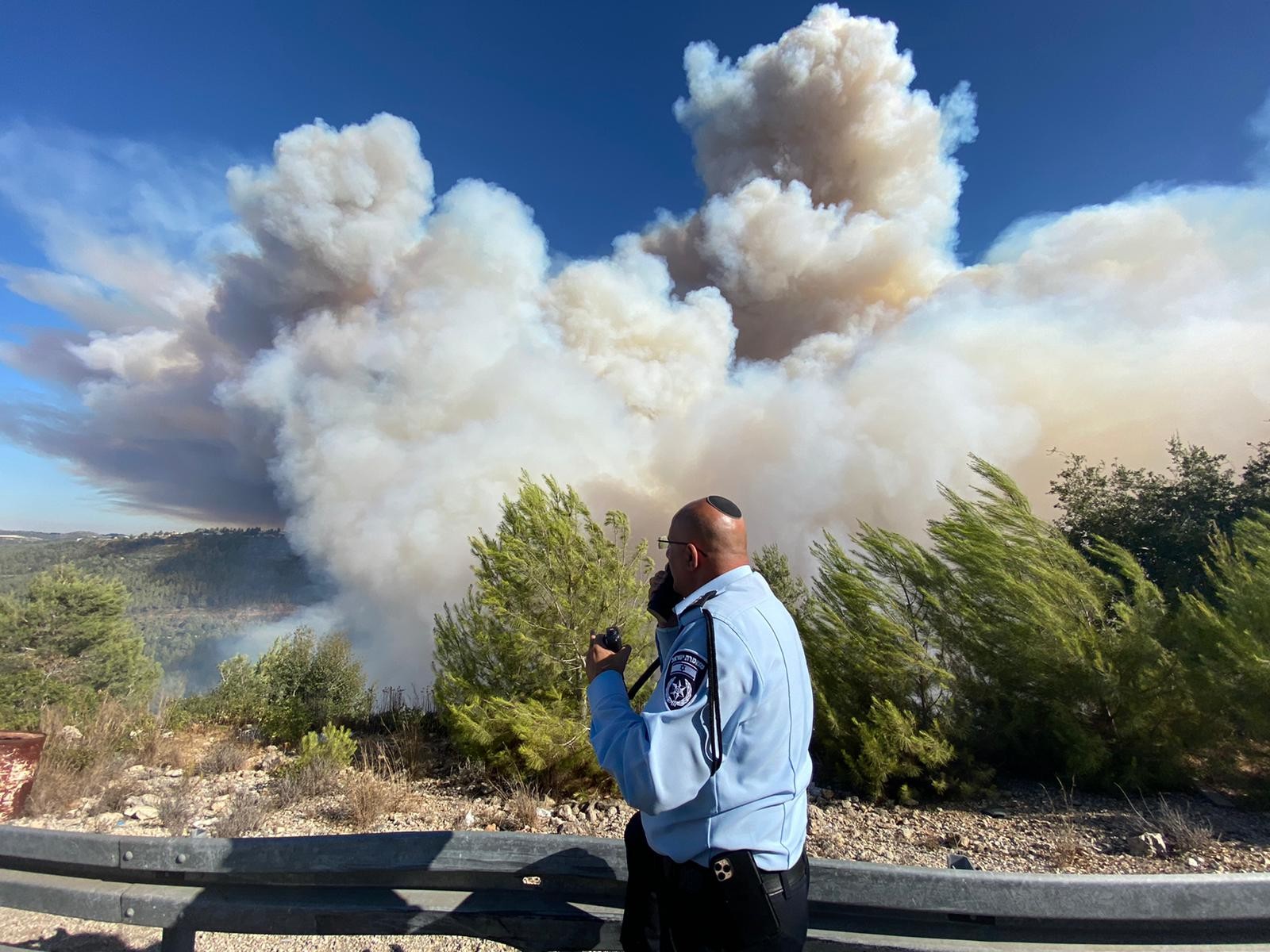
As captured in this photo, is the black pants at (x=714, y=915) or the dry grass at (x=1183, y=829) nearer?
the black pants at (x=714, y=915)

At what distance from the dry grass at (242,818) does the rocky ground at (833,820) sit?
0.01 meters

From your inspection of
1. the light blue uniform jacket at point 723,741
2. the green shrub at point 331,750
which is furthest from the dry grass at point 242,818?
the light blue uniform jacket at point 723,741

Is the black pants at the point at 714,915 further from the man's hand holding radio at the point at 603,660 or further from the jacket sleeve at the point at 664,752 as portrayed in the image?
the man's hand holding radio at the point at 603,660

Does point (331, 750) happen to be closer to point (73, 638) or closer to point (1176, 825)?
point (1176, 825)

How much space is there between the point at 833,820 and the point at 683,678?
13.9 feet

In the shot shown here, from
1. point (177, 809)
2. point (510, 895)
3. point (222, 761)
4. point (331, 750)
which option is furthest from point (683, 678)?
point (222, 761)

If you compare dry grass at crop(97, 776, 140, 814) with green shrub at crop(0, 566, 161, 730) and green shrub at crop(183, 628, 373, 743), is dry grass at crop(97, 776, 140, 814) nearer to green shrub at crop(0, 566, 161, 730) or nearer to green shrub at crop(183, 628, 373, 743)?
green shrub at crop(183, 628, 373, 743)

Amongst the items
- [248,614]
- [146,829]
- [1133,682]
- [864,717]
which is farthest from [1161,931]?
[248,614]

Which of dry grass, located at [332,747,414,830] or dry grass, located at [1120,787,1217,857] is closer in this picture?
dry grass, located at [1120,787,1217,857]

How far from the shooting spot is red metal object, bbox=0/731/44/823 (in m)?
4.73

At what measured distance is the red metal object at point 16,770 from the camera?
473 centimetres

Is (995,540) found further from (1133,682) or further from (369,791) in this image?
(369,791)

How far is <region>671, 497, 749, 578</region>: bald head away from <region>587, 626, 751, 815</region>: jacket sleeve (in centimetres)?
23

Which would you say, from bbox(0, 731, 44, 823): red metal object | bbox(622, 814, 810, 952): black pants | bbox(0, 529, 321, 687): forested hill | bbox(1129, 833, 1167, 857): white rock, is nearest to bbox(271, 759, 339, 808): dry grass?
bbox(0, 731, 44, 823): red metal object
